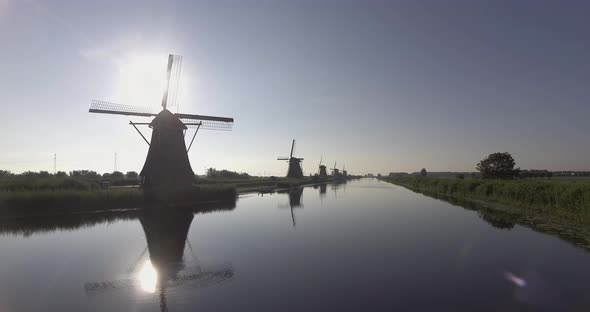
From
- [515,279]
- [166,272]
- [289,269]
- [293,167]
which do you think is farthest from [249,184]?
[515,279]

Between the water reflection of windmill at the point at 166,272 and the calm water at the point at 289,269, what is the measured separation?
0.13ft

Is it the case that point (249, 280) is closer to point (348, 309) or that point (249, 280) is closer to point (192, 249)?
point (348, 309)

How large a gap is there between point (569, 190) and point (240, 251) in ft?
62.2

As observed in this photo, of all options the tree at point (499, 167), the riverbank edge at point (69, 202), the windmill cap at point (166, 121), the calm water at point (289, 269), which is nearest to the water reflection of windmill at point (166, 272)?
the calm water at point (289, 269)

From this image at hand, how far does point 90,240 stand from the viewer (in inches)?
585

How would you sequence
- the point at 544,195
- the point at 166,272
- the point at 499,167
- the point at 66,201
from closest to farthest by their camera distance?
the point at 166,272 < the point at 544,195 < the point at 66,201 < the point at 499,167

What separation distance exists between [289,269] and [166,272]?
352 centimetres

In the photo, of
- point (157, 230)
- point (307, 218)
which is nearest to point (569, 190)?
point (307, 218)

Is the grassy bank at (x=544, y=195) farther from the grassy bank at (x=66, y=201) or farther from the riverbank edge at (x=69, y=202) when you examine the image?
the grassy bank at (x=66, y=201)

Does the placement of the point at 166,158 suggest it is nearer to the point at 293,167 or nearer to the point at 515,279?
the point at 515,279

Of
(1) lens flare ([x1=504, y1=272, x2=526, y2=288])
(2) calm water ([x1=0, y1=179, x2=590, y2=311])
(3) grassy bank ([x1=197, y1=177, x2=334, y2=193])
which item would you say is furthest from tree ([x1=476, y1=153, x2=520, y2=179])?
(1) lens flare ([x1=504, y1=272, x2=526, y2=288])

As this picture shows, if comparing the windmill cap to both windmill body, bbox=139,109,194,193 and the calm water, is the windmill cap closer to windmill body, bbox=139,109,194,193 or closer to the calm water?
windmill body, bbox=139,109,194,193

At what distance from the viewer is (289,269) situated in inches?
394

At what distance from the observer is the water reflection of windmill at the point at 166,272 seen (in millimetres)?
8461
